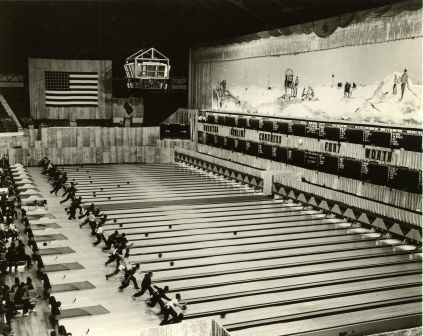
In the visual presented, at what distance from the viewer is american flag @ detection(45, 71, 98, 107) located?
28.4m

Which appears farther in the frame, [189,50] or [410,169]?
[189,50]

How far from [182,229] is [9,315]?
6969 mm

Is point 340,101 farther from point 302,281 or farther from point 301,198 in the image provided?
point 302,281

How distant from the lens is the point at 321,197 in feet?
57.5

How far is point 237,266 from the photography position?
12125 mm

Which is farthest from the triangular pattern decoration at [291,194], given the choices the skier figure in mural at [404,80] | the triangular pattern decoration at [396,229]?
the skier figure in mural at [404,80]

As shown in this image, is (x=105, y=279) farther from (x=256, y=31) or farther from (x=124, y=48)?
(x=124, y=48)

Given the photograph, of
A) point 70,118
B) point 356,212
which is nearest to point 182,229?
point 356,212

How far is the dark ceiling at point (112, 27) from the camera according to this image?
25.9 metres

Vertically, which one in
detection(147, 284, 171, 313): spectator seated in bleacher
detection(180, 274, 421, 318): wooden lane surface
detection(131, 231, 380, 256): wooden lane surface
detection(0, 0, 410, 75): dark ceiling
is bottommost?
detection(180, 274, 421, 318): wooden lane surface

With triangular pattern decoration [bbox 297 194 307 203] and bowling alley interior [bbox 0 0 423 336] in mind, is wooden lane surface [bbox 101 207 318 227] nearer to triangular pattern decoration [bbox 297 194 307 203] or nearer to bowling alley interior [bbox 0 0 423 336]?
bowling alley interior [bbox 0 0 423 336]

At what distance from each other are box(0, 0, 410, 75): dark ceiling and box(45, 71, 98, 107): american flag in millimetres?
1067

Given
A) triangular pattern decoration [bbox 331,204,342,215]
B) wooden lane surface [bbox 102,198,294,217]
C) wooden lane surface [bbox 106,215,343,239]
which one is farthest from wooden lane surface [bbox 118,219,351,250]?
wooden lane surface [bbox 102,198,294,217]

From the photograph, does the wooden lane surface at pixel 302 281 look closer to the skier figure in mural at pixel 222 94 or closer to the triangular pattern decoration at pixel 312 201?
the triangular pattern decoration at pixel 312 201
